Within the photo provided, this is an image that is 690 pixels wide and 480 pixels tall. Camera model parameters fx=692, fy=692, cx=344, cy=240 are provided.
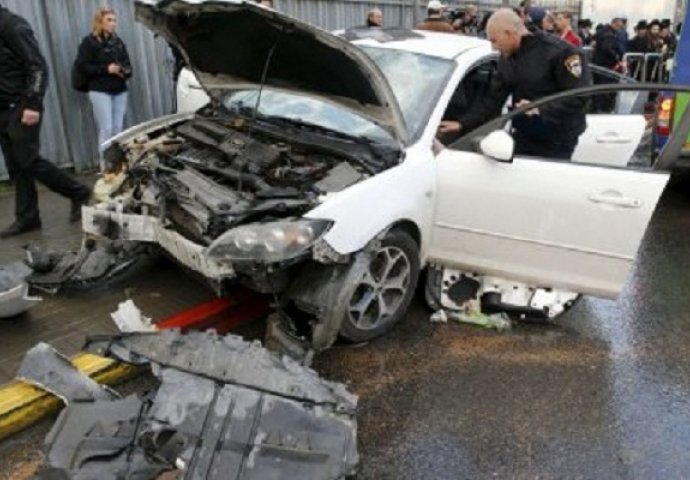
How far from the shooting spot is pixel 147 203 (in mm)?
4031

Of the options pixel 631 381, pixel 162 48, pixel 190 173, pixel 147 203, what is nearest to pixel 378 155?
pixel 190 173

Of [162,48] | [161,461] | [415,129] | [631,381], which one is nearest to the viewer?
[161,461]

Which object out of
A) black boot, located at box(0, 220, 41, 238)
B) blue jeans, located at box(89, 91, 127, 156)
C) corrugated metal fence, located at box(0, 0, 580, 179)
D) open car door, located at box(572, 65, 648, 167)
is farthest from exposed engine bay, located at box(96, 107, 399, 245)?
blue jeans, located at box(89, 91, 127, 156)

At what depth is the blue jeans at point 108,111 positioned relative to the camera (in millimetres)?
6984

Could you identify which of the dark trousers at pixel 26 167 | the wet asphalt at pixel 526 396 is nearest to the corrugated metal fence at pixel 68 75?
the dark trousers at pixel 26 167

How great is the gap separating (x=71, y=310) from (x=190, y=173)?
1.20 metres

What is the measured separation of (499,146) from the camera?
393 centimetres

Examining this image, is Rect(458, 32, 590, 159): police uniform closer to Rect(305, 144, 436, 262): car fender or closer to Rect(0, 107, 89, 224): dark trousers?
Rect(305, 144, 436, 262): car fender

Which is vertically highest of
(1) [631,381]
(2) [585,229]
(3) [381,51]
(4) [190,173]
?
(3) [381,51]

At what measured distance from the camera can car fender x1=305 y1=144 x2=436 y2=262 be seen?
352 cm

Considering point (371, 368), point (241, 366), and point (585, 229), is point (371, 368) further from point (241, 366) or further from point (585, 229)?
point (585, 229)

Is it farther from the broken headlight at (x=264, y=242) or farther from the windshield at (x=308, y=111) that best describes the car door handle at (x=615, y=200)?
the broken headlight at (x=264, y=242)

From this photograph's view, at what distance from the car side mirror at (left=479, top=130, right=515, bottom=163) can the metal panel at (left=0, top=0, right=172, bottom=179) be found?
167 inches

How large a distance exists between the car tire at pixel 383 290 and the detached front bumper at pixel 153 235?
758 millimetres
